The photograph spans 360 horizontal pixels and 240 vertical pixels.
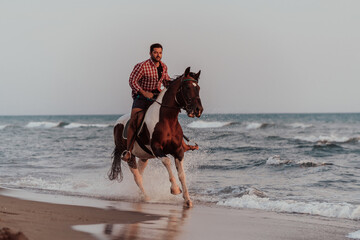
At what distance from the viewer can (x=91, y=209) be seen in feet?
27.4

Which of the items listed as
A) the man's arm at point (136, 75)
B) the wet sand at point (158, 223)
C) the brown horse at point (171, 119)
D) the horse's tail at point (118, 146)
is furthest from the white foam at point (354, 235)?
the horse's tail at point (118, 146)

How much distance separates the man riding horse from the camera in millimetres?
9464

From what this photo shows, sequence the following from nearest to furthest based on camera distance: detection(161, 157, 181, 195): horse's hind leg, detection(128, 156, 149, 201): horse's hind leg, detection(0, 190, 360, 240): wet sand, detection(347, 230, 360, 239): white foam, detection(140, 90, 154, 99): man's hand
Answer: detection(0, 190, 360, 240): wet sand
detection(347, 230, 360, 239): white foam
detection(161, 157, 181, 195): horse's hind leg
detection(140, 90, 154, 99): man's hand
detection(128, 156, 149, 201): horse's hind leg

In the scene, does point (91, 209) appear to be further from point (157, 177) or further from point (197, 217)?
point (157, 177)

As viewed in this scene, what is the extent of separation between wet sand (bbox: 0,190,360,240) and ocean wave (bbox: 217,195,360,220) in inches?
17.2

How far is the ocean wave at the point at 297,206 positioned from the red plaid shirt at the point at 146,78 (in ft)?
8.53

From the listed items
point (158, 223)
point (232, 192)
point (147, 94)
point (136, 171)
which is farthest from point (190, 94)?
point (232, 192)

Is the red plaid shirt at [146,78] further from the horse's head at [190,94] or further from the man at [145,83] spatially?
the horse's head at [190,94]

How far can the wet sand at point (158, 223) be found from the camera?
6.02 metres

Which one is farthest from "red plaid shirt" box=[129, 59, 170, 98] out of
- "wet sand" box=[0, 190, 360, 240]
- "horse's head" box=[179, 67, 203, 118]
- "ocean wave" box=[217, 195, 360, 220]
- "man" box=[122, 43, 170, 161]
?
"ocean wave" box=[217, 195, 360, 220]

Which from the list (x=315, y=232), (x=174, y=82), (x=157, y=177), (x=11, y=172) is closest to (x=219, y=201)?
(x=157, y=177)

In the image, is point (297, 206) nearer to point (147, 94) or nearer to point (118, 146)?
point (147, 94)

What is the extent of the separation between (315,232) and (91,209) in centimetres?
343

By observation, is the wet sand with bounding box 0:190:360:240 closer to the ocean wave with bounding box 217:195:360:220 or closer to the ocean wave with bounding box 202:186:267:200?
the ocean wave with bounding box 217:195:360:220
